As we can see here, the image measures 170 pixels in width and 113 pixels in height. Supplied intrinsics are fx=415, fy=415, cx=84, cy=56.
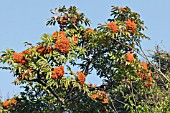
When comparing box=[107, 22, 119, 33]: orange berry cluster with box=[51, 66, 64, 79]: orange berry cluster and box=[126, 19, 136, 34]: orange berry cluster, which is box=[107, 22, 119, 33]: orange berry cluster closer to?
box=[126, 19, 136, 34]: orange berry cluster

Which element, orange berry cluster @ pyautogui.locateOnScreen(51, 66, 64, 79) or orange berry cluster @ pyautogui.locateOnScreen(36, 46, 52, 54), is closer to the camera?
orange berry cluster @ pyautogui.locateOnScreen(51, 66, 64, 79)

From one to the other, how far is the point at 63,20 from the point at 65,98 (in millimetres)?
1814

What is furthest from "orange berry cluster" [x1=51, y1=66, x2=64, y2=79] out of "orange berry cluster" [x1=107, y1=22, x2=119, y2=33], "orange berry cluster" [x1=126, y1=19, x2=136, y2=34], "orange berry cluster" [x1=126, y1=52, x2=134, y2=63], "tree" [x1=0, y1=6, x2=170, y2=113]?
"orange berry cluster" [x1=126, y1=19, x2=136, y2=34]

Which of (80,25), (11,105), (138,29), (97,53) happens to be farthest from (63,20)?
(11,105)

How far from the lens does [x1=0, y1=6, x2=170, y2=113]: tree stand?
8.16 metres

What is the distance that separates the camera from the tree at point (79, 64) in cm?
816

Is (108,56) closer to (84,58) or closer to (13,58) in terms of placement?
(84,58)

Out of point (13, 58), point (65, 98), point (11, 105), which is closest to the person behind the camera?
point (13, 58)

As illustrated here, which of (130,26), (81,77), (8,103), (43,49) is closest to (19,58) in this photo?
(43,49)

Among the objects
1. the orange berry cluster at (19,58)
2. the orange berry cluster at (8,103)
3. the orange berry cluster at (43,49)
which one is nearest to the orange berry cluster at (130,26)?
the orange berry cluster at (43,49)

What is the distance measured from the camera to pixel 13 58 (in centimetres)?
806

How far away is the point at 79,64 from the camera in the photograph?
9688 mm

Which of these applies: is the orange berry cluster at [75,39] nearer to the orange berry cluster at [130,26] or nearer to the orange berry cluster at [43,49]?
the orange berry cluster at [43,49]

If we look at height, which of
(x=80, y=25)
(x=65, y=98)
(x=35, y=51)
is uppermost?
(x=80, y=25)
